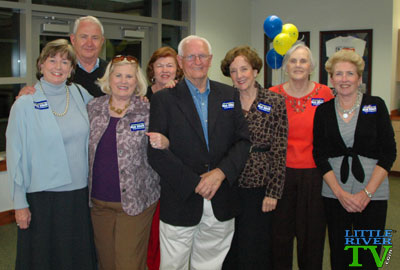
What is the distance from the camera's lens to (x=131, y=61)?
94.6 inches

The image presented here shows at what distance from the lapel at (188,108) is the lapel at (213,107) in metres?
0.07

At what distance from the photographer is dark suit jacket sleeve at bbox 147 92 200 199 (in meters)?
2.12

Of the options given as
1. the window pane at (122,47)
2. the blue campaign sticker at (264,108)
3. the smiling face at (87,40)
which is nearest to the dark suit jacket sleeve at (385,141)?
the blue campaign sticker at (264,108)

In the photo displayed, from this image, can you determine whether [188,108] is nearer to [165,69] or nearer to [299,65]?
[165,69]

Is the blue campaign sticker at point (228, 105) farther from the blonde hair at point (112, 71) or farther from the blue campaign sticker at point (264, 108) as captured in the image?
the blonde hair at point (112, 71)

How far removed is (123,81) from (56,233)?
986 mm

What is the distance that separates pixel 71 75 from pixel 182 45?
731 millimetres

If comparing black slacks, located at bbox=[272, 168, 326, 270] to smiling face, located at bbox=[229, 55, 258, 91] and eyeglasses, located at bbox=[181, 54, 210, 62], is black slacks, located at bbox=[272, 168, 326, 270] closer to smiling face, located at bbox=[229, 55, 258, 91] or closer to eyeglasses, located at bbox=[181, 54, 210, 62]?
smiling face, located at bbox=[229, 55, 258, 91]

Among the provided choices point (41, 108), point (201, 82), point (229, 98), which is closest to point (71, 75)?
point (41, 108)

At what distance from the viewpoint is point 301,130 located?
8.59ft

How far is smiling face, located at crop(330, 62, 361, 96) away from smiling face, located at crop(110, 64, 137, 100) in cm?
129

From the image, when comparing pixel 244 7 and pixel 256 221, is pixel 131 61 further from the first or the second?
pixel 244 7

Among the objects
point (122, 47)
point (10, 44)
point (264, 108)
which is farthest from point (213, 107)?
point (122, 47)

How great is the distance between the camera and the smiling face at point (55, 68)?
2.30 m
